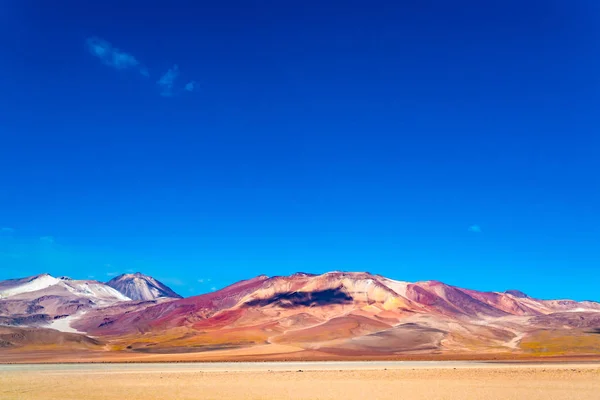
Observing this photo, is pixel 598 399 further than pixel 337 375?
No

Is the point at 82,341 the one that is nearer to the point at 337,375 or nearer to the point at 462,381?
the point at 337,375

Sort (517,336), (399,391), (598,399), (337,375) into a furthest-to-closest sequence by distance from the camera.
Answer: (517,336), (337,375), (399,391), (598,399)

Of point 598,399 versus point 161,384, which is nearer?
point 598,399

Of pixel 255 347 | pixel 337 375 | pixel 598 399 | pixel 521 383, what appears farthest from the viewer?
pixel 255 347

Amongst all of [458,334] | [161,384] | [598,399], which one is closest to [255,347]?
[458,334]

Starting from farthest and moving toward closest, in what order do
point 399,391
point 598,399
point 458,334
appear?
point 458,334 → point 399,391 → point 598,399

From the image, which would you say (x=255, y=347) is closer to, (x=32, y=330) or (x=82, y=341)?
(x=82, y=341)

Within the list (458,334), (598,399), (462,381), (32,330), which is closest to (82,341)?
(32,330)

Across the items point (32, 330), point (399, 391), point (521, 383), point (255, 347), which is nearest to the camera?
point (399, 391)

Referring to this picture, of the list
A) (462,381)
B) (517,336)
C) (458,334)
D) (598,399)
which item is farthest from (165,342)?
(598,399)
